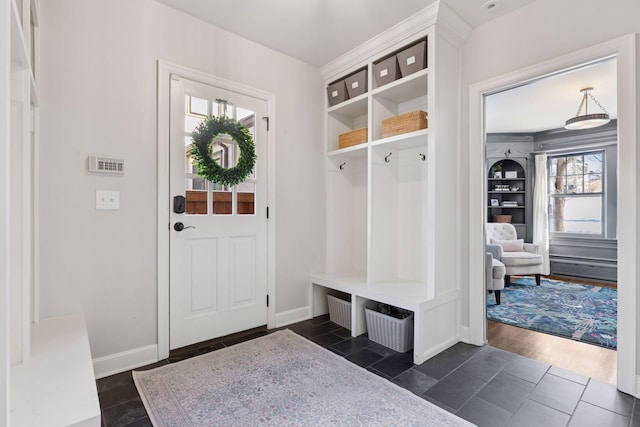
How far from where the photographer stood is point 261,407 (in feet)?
5.73

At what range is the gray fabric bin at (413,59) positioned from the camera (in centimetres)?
246

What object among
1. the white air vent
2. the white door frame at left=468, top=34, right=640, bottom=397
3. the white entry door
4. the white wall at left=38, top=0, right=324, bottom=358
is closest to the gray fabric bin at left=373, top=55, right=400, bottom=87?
the white entry door

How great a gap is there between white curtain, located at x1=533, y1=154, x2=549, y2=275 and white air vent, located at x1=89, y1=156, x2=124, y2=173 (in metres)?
6.47

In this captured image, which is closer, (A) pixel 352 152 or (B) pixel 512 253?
(A) pixel 352 152

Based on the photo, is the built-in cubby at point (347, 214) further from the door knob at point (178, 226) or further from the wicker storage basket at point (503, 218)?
the wicker storage basket at point (503, 218)

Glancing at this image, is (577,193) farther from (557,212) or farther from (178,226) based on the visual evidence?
(178,226)

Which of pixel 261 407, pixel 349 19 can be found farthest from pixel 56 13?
pixel 261 407

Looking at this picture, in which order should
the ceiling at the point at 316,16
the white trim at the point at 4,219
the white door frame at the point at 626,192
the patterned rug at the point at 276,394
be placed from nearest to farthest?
the white trim at the point at 4,219 < the patterned rug at the point at 276,394 < the white door frame at the point at 626,192 < the ceiling at the point at 316,16

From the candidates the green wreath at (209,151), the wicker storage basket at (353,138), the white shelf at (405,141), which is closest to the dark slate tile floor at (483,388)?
the green wreath at (209,151)

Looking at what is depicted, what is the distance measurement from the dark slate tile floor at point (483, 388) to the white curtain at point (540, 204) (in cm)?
426

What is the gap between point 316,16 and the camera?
8.14 feet

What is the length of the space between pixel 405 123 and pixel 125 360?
2731 mm

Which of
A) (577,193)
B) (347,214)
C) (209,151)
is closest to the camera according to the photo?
(209,151)

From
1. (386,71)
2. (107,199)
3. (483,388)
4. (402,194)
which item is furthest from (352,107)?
(483,388)
